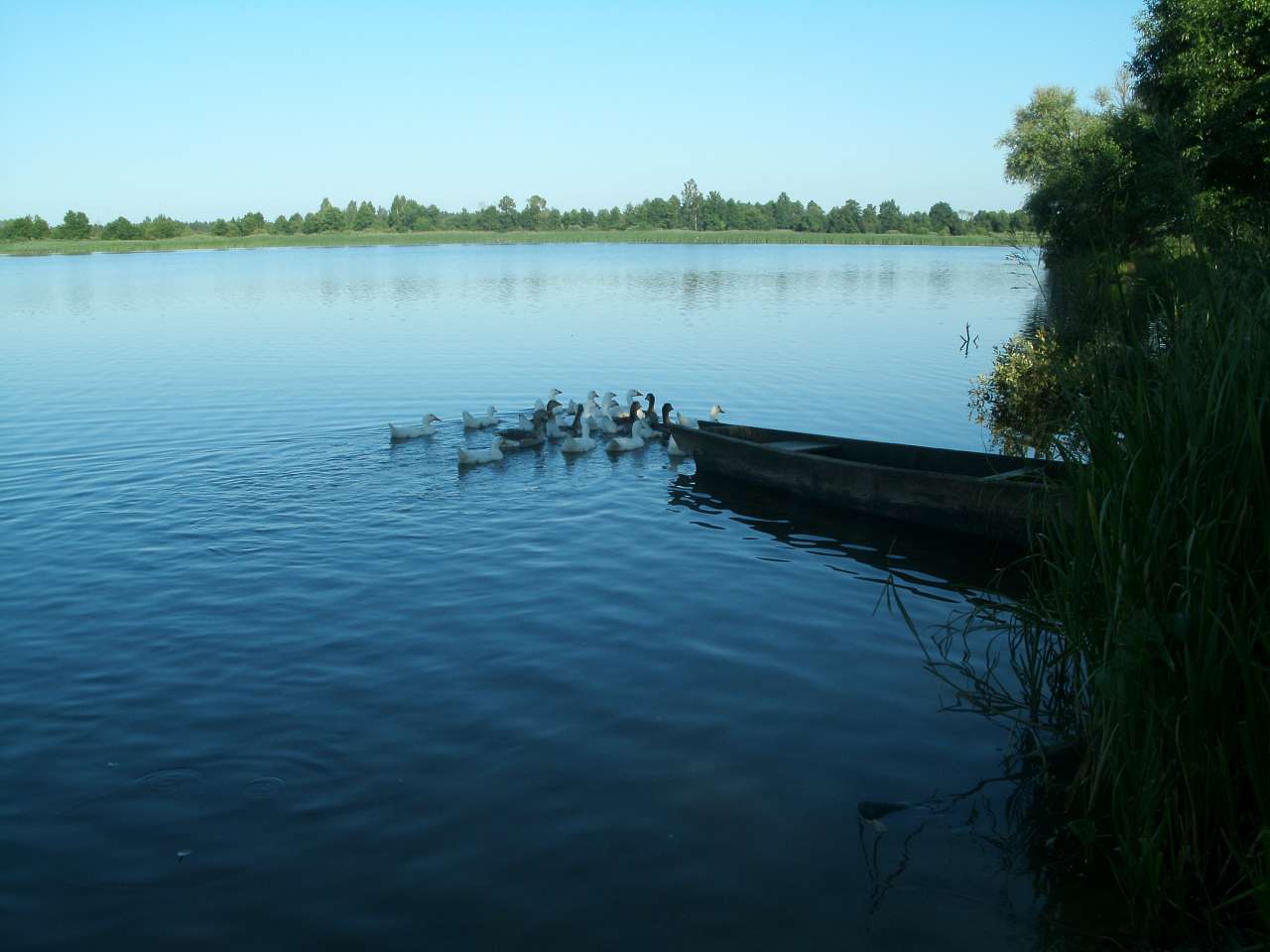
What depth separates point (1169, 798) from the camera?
5.23 meters

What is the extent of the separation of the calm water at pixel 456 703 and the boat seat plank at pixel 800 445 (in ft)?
2.96

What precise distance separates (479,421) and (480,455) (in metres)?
2.79

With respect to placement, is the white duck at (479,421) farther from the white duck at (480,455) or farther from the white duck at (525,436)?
the white duck at (480,455)

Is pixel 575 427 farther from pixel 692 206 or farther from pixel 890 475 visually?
pixel 692 206

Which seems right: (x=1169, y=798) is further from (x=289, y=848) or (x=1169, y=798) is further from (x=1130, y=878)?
(x=289, y=848)

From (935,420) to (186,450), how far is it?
49.1 feet

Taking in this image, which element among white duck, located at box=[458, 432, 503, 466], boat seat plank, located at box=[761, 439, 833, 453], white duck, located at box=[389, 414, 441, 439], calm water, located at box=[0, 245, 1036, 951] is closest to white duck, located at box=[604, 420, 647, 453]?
calm water, located at box=[0, 245, 1036, 951]

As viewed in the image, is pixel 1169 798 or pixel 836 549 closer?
pixel 1169 798

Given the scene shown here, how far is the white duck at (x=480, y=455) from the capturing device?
16.7 m

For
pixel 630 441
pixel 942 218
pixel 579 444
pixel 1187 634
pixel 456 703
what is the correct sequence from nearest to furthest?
pixel 1187 634
pixel 456 703
pixel 579 444
pixel 630 441
pixel 942 218

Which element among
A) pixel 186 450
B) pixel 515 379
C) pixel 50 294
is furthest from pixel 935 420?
pixel 50 294

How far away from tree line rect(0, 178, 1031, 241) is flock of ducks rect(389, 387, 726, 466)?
12152 centimetres

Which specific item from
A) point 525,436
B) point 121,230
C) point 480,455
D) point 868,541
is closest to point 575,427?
point 525,436

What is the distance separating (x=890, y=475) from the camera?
44.9ft
